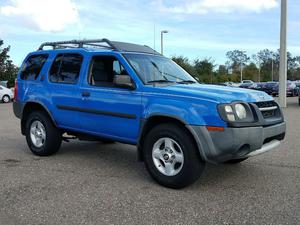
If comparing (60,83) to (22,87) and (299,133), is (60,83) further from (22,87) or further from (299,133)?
(299,133)

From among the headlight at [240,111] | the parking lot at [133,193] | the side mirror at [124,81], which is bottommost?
the parking lot at [133,193]

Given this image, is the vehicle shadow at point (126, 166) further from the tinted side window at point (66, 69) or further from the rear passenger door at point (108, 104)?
the tinted side window at point (66, 69)

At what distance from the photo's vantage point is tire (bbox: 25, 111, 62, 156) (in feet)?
24.1

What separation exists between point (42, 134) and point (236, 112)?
12.9 ft

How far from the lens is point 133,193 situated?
5.21 m

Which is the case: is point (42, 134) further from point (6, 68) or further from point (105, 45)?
point (6, 68)

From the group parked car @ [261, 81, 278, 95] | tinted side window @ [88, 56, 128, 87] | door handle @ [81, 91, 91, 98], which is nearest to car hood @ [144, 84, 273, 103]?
tinted side window @ [88, 56, 128, 87]

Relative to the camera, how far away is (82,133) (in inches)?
269

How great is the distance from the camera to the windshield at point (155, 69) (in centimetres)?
608

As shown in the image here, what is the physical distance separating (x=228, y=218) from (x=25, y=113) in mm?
4880

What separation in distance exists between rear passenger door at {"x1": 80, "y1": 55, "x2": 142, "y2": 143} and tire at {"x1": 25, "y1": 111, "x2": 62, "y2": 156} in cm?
98

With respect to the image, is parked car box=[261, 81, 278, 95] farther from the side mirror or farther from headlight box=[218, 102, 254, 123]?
headlight box=[218, 102, 254, 123]

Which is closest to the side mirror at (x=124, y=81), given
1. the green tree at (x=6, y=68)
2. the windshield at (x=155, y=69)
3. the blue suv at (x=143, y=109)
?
the blue suv at (x=143, y=109)

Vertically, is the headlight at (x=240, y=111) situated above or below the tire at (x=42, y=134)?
above
